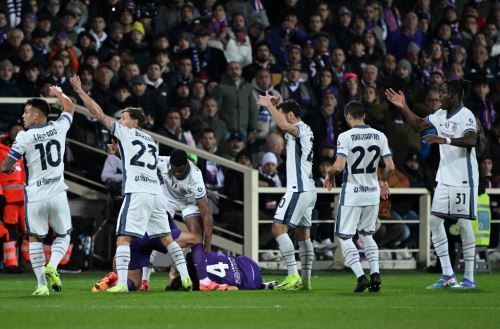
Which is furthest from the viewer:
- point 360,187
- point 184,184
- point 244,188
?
point 244,188

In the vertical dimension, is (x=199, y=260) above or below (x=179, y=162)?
below

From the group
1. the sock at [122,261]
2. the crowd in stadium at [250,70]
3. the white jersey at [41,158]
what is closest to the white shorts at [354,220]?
the sock at [122,261]

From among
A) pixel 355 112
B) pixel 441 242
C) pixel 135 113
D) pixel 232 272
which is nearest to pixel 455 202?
pixel 441 242

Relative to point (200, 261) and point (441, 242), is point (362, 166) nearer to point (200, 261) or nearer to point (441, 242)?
point (441, 242)

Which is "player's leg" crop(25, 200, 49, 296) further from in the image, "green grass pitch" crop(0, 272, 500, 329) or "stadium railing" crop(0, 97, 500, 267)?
"stadium railing" crop(0, 97, 500, 267)

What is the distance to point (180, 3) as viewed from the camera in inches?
927

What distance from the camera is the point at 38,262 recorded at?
13.8 metres

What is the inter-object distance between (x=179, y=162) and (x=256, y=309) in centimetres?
372

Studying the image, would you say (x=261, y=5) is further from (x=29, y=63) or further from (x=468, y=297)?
(x=468, y=297)

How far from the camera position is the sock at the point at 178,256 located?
47.6ft

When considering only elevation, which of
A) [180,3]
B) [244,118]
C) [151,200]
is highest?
[180,3]

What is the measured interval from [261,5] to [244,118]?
3502 millimetres

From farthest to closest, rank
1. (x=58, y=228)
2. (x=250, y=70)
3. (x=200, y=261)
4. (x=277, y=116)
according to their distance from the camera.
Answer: (x=250, y=70)
(x=200, y=261)
(x=277, y=116)
(x=58, y=228)

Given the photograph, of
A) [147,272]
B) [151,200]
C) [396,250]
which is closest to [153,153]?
[151,200]
